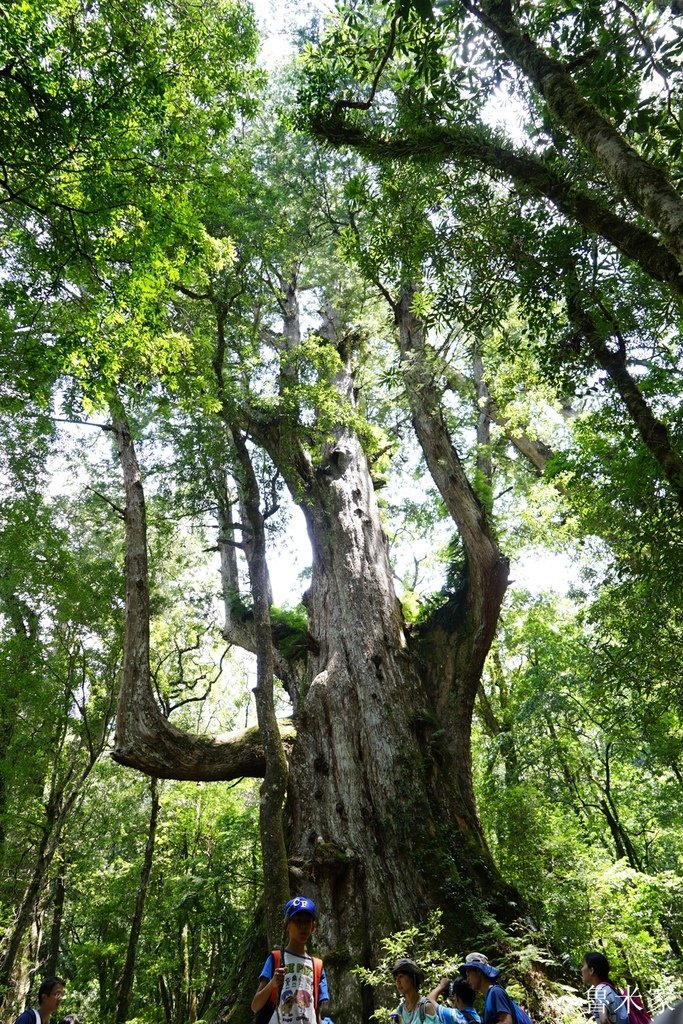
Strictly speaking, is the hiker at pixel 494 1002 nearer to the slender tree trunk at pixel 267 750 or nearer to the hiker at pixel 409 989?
the hiker at pixel 409 989

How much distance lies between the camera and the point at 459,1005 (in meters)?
3.81

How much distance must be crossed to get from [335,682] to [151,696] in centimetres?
226

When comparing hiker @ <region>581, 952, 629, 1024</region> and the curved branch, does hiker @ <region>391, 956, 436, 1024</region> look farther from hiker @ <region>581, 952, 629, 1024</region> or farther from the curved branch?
the curved branch

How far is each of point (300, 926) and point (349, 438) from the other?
913 centimetres

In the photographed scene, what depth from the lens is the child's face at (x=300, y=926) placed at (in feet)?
9.54

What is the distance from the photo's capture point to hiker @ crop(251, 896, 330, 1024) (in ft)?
9.04

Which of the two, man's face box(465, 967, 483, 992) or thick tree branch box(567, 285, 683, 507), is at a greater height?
thick tree branch box(567, 285, 683, 507)

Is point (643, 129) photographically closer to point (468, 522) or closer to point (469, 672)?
point (468, 522)

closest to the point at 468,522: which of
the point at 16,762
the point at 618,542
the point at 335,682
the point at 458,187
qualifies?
the point at 618,542

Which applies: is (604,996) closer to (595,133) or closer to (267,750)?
(267,750)

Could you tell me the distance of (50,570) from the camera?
37.2ft

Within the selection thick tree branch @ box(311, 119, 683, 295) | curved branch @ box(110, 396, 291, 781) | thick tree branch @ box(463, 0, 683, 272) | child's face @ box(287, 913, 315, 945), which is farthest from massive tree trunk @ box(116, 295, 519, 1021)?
thick tree branch @ box(463, 0, 683, 272)

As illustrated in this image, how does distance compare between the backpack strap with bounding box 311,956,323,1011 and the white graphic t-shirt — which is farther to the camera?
the backpack strap with bounding box 311,956,323,1011

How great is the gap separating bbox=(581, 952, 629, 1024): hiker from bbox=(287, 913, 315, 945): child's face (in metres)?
1.94
